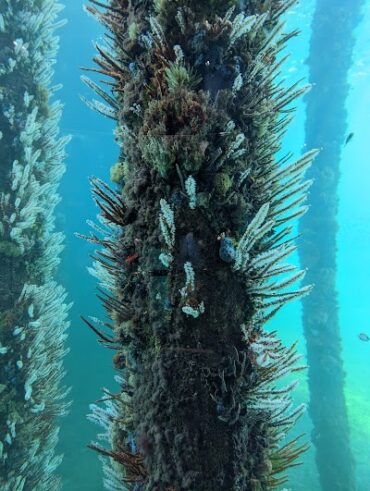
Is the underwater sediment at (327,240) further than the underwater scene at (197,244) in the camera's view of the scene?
Yes

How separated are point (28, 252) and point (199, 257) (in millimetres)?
4657

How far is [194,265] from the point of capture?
187 cm

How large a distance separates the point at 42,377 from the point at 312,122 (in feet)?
43.3

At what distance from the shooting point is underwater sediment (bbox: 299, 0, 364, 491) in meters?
11.7

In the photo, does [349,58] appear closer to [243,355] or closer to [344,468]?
[344,468]

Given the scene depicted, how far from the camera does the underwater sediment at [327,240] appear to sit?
38.5 feet

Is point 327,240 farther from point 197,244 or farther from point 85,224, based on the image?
point 85,224

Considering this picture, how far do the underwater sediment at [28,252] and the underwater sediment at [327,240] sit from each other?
915 cm

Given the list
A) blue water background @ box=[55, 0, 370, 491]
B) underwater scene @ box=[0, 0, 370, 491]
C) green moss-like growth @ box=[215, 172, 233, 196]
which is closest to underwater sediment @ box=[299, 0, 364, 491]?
blue water background @ box=[55, 0, 370, 491]

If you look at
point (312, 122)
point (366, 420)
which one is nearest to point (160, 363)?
point (312, 122)

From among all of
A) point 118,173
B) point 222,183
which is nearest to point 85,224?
point 118,173

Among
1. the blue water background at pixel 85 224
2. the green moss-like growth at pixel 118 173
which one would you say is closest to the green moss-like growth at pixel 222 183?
the green moss-like growth at pixel 118 173

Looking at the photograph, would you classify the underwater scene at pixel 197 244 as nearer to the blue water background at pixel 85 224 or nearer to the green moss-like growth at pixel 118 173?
the green moss-like growth at pixel 118 173

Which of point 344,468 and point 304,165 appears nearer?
point 304,165
